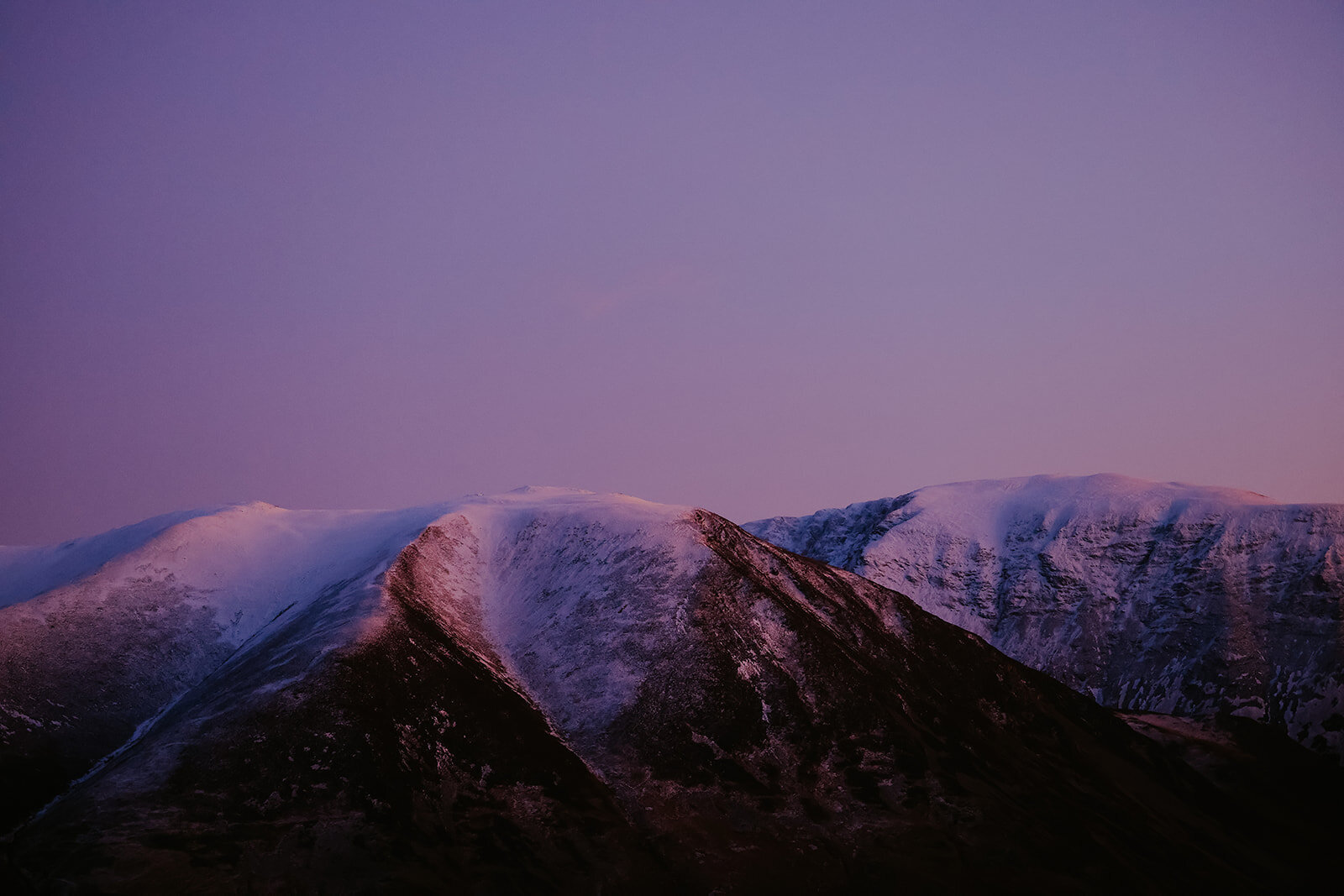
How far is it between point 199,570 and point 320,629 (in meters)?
28.0

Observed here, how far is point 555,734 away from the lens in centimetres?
9512

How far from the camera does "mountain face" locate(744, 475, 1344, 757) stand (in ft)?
502

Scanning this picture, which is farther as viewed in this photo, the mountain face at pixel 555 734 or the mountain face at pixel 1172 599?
the mountain face at pixel 1172 599

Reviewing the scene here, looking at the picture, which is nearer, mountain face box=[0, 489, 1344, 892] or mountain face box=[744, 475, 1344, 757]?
mountain face box=[0, 489, 1344, 892]

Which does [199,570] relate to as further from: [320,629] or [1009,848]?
[1009,848]

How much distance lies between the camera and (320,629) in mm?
97438

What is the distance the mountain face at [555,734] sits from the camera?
77.4 metres

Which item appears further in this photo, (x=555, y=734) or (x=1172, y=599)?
(x=1172, y=599)

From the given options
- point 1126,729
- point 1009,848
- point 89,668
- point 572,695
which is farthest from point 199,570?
point 1126,729

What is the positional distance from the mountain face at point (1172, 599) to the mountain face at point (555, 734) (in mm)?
18191

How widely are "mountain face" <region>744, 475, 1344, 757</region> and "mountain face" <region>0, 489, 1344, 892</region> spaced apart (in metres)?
18.2

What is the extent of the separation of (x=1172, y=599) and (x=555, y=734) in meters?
117

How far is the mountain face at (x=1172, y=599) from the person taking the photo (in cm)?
15312

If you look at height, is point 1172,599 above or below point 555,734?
below
